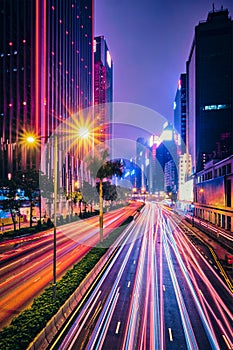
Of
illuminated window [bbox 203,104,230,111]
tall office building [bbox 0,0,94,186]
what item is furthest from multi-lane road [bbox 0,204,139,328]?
illuminated window [bbox 203,104,230,111]

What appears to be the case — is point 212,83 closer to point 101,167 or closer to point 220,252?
point 101,167

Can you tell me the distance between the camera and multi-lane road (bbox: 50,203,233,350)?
39.3 ft

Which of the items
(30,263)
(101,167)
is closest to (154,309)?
(30,263)

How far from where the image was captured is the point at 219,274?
22.0 m

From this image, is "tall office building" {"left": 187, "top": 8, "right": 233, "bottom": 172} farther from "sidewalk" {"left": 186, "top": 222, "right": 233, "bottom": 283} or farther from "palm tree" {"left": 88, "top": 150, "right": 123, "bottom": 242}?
"palm tree" {"left": 88, "top": 150, "right": 123, "bottom": 242}

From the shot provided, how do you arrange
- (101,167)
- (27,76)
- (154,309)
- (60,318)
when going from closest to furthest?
(60,318) < (154,309) < (101,167) < (27,76)

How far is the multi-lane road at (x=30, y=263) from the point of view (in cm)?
1595

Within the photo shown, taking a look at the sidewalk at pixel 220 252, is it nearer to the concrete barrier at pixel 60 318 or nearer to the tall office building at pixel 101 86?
the concrete barrier at pixel 60 318

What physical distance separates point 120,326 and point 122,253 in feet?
50.2

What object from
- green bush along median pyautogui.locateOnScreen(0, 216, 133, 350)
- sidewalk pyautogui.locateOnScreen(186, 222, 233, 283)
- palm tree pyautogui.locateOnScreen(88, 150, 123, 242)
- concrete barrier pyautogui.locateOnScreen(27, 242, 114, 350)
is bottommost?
sidewalk pyautogui.locateOnScreen(186, 222, 233, 283)

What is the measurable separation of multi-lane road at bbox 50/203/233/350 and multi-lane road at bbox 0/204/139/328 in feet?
14.2

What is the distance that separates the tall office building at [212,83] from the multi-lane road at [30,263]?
3496 inches

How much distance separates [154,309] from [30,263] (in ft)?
48.4

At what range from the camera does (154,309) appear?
49.5ft
